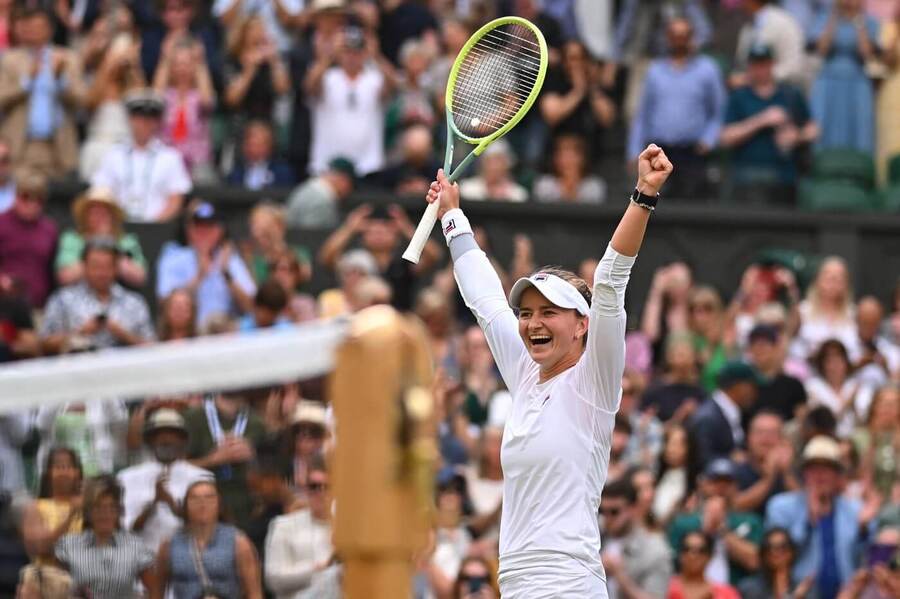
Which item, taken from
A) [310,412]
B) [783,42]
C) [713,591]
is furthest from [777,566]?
[310,412]

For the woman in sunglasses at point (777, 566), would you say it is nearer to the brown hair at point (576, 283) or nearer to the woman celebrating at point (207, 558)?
the brown hair at point (576, 283)

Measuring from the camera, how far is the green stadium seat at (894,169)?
17078mm

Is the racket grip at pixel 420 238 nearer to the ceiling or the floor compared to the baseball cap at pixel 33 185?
nearer to the floor

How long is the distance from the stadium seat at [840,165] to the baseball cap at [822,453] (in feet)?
15.6

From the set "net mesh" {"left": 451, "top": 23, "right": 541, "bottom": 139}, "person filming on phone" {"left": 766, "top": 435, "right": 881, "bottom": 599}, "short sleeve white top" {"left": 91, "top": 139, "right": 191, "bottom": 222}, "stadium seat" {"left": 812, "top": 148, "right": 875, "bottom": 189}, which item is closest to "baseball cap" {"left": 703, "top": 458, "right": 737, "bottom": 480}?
"person filming on phone" {"left": 766, "top": 435, "right": 881, "bottom": 599}

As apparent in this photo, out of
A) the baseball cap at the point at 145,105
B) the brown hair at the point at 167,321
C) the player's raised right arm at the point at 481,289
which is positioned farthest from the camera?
the baseball cap at the point at 145,105

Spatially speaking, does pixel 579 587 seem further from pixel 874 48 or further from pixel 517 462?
pixel 874 48

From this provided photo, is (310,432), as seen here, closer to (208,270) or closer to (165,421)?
(165,421)

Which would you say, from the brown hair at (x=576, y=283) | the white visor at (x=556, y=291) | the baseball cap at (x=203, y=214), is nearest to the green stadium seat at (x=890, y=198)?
the baseball cap at (x=203, y=214)

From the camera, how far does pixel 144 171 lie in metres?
15.3

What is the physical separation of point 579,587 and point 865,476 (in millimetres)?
6492

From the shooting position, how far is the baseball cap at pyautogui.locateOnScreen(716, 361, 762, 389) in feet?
45.5

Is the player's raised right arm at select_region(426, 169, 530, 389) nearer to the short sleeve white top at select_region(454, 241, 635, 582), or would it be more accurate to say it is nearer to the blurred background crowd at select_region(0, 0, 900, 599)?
the short sleeve white top at select_region(454, 241, 635, 582)

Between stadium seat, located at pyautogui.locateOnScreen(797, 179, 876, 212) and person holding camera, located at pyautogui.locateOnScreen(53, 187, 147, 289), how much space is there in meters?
5.60
